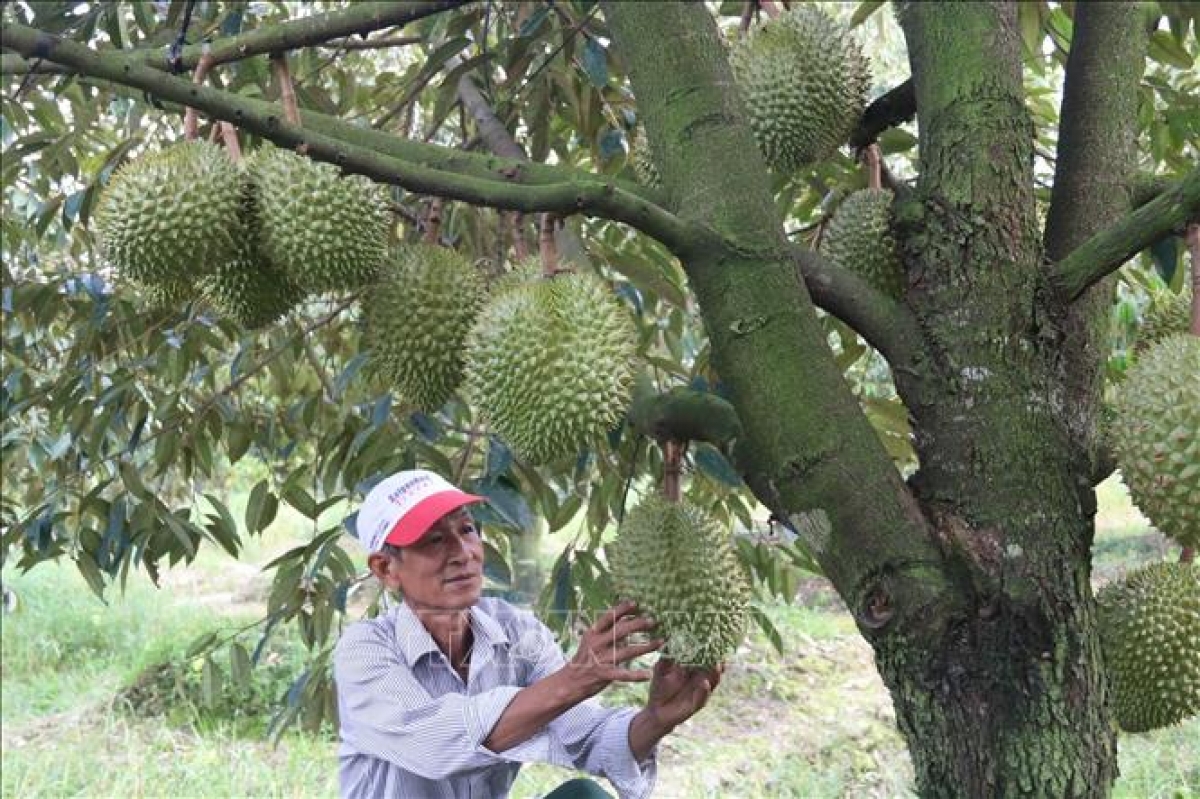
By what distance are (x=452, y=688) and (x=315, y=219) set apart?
35.7 inches

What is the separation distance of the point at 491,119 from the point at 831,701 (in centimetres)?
403

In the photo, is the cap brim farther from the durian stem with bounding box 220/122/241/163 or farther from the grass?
the grass

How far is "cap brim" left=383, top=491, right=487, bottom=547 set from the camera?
70.6 inches

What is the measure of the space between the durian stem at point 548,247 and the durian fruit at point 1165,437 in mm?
575

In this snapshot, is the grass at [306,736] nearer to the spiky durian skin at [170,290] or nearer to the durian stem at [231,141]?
the spiky durian skin at [170,290]

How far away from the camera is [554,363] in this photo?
49.7 inches

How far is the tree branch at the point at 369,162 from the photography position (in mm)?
1061

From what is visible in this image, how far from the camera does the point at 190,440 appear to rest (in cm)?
242

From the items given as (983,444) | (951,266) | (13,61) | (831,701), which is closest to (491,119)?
(13,61)

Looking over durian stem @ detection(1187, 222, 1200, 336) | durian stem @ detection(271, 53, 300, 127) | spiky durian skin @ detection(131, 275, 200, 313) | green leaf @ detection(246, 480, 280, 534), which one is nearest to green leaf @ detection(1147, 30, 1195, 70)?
durian stem @ detection(1187, 222, 1200, 336)

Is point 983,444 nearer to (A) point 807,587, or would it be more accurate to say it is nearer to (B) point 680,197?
(B) point 680,197

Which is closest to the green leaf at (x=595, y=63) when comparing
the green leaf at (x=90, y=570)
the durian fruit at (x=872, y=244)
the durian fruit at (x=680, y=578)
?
→ the durian fruit at (x=872, y=244)

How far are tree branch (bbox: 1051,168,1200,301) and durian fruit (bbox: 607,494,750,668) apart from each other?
47cm

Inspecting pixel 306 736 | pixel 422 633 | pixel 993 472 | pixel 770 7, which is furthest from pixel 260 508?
pixel 306 736
